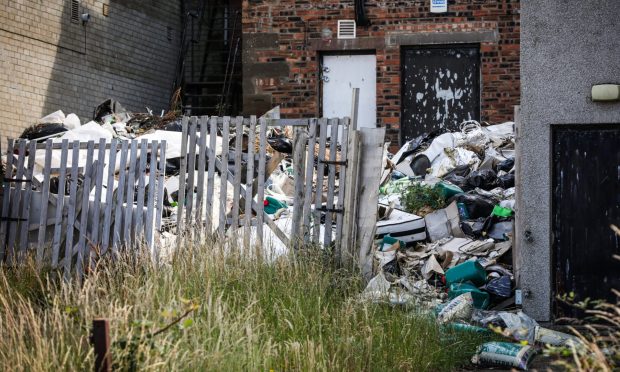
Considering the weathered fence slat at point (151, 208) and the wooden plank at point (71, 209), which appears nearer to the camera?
the weathered fence slat at point (151, 208)

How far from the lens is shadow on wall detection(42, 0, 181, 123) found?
17188mm

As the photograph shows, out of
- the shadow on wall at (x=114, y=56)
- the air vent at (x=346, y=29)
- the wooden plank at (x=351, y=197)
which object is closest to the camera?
the wooden plank at (x=351, y=197)

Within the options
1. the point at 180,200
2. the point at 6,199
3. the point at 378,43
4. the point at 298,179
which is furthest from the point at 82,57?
the point at 298,179

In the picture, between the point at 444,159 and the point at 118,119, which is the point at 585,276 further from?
the point at 118,119

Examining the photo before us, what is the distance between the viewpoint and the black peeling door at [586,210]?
340 inches

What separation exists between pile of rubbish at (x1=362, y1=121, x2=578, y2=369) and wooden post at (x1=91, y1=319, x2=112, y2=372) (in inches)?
126

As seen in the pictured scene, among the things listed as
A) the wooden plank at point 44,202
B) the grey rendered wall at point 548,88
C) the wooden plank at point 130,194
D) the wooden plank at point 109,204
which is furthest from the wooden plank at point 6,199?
the grey rendered wall at point 548,88

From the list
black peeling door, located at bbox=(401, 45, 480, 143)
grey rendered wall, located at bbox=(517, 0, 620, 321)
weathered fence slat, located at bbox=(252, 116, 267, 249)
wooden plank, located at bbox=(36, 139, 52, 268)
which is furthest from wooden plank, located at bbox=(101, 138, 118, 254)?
black peeling door, located at bbox=(401, 45, 480, 143)

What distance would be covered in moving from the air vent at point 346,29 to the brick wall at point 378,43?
0.09 m

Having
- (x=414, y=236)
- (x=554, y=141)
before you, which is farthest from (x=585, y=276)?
(x=414, y=236)

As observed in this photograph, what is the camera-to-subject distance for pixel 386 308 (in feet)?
24.6

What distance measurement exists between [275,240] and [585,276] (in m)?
3.03

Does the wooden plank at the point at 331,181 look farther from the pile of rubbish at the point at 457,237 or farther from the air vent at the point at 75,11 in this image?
the air vent at the point at 75,11

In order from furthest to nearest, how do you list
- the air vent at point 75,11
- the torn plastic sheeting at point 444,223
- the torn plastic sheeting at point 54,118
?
the air vent at point 75,11
the torn plastic sheeting at point 54,118
the torn plastic sheeting at point 444,223
